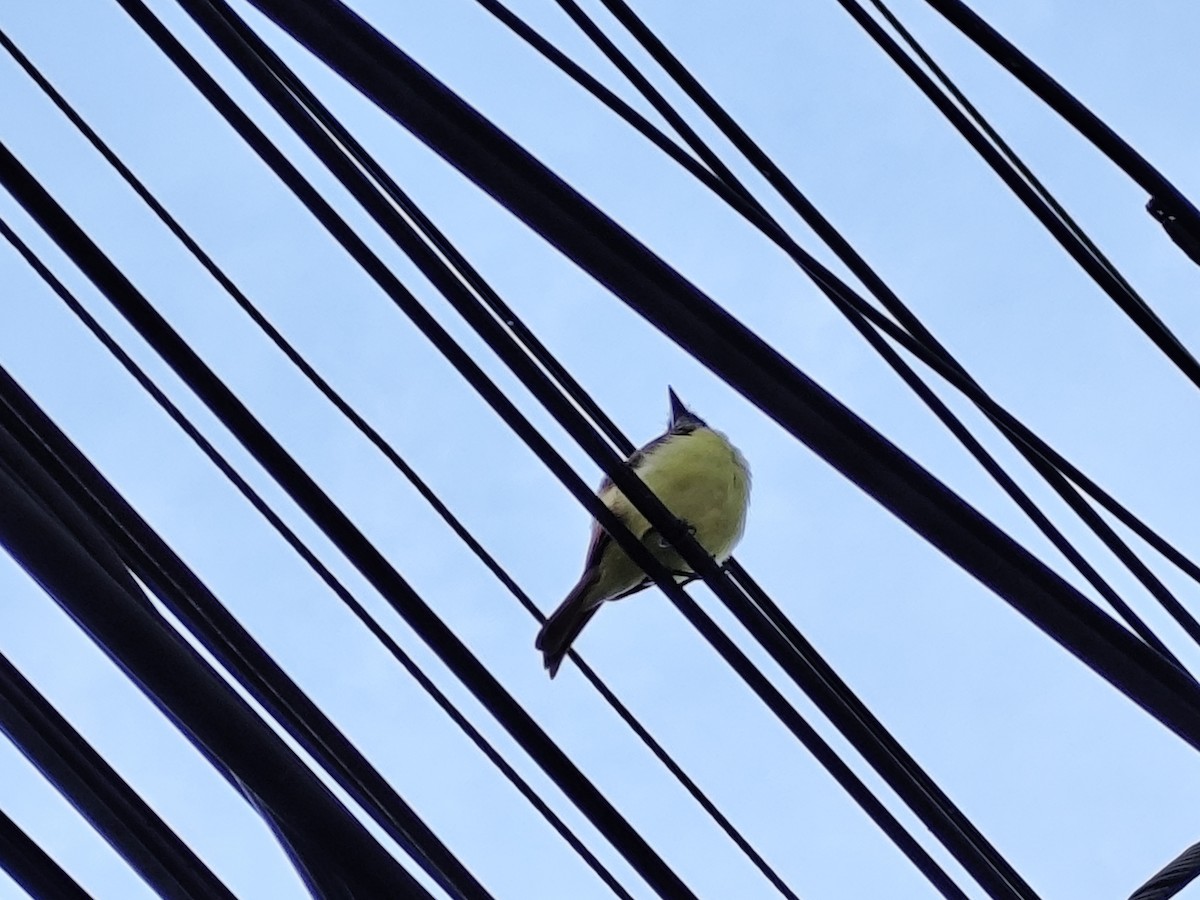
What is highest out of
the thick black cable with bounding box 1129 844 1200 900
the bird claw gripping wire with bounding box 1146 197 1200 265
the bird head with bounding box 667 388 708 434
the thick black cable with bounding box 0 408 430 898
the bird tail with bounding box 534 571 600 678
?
the bird head with bounding box 667 388 708 434

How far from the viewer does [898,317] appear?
2.89 meters

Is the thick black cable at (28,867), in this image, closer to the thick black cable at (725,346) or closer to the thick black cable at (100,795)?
the thick black cable at (100,795)

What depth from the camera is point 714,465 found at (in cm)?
496

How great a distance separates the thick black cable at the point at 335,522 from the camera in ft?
6.10

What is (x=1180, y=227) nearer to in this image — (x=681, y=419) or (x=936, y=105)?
(x=936, y=105)

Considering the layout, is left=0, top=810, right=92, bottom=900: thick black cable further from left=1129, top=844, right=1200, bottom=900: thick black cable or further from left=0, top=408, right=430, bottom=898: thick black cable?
left=1129, top=844, right=1200, bottom=900: thick black cable

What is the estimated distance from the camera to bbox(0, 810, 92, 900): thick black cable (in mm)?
2092

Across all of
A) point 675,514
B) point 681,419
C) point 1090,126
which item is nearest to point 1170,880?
point 1090,126

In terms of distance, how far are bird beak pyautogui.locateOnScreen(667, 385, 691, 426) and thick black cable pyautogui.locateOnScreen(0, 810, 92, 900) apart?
4.43 metres

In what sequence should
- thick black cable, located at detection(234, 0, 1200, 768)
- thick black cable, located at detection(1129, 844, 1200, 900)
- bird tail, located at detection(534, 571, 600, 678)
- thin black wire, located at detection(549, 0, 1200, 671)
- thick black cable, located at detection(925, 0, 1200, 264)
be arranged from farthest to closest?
bird tail, located at detection(534, 571, 600, 678) → thin black wire, located at detection(549, 0, 1200, 671) → thick black cable, located at detection(925, 0, 1200, 264) → thick black cable, located at detection(1129, 844, 1200, 900) → thick black cable, located at detection(234, 0, 1200, 768)

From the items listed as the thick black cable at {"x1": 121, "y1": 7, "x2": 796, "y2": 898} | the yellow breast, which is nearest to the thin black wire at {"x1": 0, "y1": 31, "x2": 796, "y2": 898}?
the thick black cable at {"x1": 121, "y1": 7, "x2": 796, "y2": 898}

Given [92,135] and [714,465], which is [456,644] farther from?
[714,465]

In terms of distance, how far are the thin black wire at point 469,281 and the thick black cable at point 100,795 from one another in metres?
0.66

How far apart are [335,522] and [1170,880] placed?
4.80 ft
